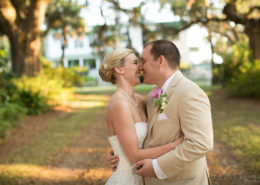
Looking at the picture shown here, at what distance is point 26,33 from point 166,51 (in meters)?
14.4

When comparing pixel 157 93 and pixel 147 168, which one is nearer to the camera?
pixel 147 168

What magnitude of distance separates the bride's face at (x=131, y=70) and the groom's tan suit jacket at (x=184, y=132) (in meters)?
0.52

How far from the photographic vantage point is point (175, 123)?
2371mm

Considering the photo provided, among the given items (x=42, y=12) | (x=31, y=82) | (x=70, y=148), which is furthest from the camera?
(x=42, y=12)

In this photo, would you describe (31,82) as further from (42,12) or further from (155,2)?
(155,2)

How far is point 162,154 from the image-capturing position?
2373 mm

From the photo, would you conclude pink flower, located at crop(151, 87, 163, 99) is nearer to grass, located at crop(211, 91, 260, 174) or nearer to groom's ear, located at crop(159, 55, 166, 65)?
groom's ear, located at crop(159, 55, 166, 65)

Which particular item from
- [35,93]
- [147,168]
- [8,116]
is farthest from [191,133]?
[35,93]

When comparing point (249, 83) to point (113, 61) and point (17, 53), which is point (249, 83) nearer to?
point (17, 53)

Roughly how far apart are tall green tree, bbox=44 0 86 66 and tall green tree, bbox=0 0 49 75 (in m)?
12.1

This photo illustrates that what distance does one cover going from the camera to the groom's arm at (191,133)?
2.18 metres

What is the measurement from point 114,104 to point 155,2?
16.5 m

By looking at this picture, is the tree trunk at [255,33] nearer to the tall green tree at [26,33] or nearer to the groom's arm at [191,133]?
the tall green tree at [26,33]

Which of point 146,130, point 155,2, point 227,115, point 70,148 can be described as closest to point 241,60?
point 155,2
